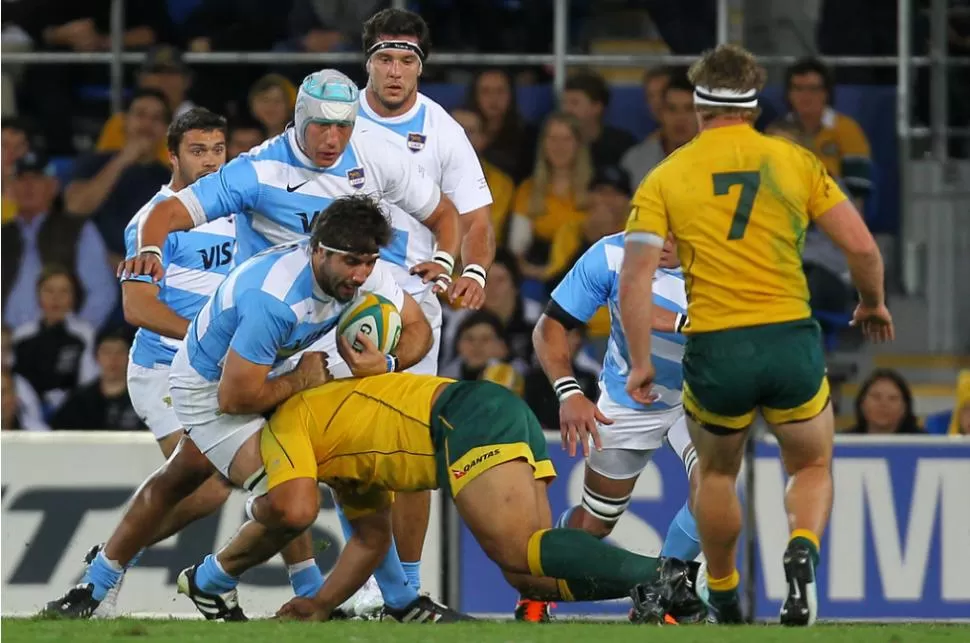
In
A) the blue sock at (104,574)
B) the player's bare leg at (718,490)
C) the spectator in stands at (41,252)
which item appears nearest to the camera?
the player's bare leg at (718,490)

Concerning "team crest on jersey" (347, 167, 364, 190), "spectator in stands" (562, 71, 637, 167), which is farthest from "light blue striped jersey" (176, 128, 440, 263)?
"spectator in stands" (562, 71, 637, 167)

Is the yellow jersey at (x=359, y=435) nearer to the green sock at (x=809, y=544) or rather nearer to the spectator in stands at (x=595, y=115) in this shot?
the green sock at (x=809, y=544)

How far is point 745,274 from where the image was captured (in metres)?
6.68

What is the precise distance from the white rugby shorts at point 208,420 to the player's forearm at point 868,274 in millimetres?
2323

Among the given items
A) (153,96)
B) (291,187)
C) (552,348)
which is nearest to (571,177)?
(153,96)

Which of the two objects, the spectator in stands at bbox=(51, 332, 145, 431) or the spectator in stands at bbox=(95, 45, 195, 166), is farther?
the spectator in stands at bbox=(95, 45, 195, 166)

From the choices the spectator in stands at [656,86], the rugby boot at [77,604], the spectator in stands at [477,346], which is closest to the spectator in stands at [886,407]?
the spectator in stands at [477,346]

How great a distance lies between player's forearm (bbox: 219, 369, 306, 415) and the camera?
23.4 feet

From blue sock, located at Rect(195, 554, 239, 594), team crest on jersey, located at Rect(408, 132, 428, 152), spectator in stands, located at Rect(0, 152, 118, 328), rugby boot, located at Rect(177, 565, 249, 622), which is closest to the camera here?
blue sock, located at Rect(195, 554, 239, 594)

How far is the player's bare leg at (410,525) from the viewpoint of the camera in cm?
843

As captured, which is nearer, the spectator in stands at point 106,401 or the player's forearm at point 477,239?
the player's forearm at point 477,239

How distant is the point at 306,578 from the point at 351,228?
202cm

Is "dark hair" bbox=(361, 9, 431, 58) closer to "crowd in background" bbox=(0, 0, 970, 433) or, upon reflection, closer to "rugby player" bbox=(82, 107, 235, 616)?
"rugby player" bbox=(82, 107, 235, 616)

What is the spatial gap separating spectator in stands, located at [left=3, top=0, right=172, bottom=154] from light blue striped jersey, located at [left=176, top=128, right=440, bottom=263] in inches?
218
